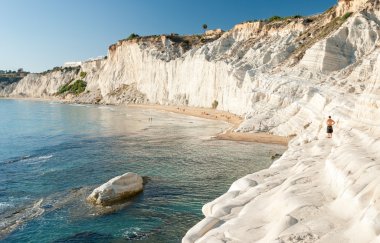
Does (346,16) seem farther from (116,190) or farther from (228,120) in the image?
(116,190)

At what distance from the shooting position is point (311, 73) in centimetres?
4150

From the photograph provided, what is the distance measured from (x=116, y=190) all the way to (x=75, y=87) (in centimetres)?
12406

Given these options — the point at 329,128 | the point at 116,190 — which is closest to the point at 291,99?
the point at 329,128

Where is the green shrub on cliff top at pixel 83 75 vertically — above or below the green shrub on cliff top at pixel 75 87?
above

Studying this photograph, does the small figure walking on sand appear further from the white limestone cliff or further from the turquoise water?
the turquoise water

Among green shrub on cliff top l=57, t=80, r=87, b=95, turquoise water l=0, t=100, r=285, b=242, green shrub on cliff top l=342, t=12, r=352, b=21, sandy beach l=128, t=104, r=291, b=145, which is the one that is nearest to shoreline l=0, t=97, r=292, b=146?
sandy beach l=128, t=104, r=291, b=145

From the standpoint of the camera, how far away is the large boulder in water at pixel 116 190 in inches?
730

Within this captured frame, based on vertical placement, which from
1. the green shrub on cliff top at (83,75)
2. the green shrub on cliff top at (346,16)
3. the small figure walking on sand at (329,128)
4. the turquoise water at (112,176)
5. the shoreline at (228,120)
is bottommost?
the turquoise water at (112,176)

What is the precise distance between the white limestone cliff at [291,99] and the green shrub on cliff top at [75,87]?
597 inches

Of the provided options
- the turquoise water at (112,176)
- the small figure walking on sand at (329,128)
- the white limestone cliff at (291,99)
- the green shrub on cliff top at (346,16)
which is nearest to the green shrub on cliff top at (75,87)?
the white limestone cliff at (291,99)

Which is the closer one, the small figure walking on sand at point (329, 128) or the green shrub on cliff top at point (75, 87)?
the small figure walking on sand at point (329, 128)

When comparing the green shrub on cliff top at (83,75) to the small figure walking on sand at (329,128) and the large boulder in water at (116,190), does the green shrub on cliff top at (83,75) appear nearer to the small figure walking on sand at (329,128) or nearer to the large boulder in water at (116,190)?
the large boulder in water at (116,190)

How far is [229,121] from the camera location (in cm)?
5175

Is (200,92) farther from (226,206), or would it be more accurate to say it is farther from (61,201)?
(226,206)
